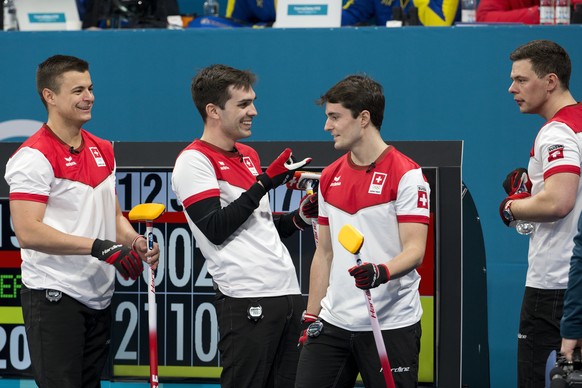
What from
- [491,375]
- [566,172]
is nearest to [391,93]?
[491,375]

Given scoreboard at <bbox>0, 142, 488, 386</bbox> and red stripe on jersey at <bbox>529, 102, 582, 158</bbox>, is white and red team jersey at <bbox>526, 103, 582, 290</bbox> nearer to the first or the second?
red stripe on jersey at <bbox>529, 102, 582, 158</bbox>

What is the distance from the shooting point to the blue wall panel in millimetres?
5031

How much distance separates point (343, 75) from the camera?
534cm

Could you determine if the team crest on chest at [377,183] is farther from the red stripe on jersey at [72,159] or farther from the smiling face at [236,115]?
the red stripe on jersey at [72,159]

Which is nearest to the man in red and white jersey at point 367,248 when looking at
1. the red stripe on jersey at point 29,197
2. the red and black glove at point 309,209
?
the red and black glove at point 309,209

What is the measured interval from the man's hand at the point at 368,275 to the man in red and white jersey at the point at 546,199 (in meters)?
0.76

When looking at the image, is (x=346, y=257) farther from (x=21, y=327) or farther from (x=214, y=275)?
(x=21, y=327)

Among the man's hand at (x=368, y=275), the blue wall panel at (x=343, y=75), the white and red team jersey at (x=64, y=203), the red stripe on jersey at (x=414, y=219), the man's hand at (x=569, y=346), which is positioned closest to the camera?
the man's hand at (x=569, y=346)

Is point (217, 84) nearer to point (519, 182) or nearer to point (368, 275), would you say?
point (368, 275)

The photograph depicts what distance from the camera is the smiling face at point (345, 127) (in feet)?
11.0

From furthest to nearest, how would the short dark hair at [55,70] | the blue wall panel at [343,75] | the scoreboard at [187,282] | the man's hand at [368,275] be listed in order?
the blue wall panel at [343,75] → the scoreboard at [187,282] → the short dark hair at [55,70] → the man's hand at [368,275]

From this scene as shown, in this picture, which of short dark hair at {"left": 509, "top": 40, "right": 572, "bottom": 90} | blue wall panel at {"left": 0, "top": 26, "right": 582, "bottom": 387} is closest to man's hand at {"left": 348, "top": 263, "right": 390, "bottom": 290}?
short dark hair at {"left": 509, "top": 40, "right": 572, "bottom": 90}

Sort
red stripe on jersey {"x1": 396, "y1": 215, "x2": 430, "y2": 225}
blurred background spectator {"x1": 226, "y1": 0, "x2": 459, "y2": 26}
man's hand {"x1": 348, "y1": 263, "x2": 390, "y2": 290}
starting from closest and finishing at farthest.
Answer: man's hand {"x1": 348, "y1": 263, "x2": 390, "y2": 290} < red stripe on jersey {"x1": 396, "y1": 215, "x2": 430, "y2": 225} < blurred background spectator {"x1": 226, "y1": 0, "x2": 459, "y2": 26}

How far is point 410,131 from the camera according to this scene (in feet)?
17.3
